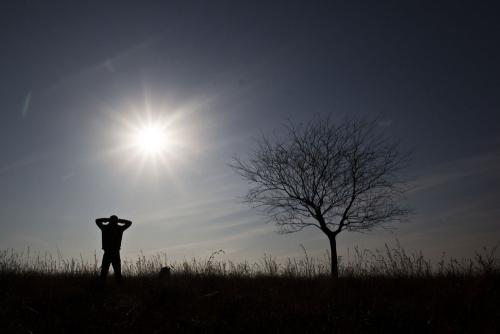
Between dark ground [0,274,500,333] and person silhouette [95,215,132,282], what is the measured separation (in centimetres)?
51

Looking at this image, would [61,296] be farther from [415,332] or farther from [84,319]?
[415,332]

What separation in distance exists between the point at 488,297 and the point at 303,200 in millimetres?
6863

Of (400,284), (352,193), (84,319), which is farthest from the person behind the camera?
(352,193)

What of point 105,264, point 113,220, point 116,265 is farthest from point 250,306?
point 113,220

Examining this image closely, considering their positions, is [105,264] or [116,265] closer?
[105,264]

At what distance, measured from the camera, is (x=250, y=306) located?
7742mm

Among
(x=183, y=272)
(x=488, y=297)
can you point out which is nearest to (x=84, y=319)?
(x=183, y=272)

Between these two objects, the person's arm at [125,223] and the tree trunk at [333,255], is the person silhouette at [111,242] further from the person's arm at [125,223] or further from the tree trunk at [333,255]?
the tree trunk at [333,255]

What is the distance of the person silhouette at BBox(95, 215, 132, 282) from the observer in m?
9.60

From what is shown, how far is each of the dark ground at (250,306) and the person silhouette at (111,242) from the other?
1.68 ft

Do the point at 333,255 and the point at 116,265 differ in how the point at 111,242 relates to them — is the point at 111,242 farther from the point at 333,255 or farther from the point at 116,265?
the point at 333,255

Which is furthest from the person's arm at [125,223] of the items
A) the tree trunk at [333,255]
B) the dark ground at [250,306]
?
the tree trunk at [333,255]

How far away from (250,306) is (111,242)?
4.39 metres

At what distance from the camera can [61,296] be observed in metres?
8.02
